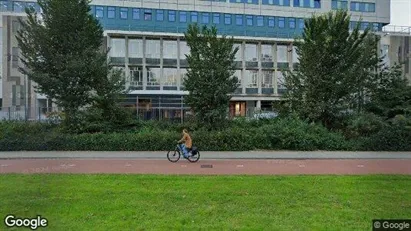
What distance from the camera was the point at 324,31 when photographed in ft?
71.2

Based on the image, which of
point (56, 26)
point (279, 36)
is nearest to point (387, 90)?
point (56, 26)

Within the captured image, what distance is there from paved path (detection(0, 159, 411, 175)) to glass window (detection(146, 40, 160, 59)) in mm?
33182

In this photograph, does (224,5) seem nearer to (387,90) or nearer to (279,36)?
(279,36)

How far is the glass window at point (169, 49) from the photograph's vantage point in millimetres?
48000

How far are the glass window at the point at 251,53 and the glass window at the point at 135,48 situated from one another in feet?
50.9

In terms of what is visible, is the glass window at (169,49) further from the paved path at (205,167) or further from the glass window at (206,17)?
the paved path at (205,167)

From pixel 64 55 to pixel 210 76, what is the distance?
9.08 meters

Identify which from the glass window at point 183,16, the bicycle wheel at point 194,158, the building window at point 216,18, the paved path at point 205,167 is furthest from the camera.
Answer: the building window at point 216,18

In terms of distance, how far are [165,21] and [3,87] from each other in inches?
965

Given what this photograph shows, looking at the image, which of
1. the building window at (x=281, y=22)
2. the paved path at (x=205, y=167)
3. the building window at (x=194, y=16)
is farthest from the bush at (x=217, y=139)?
the building window at (x=281, y=22)

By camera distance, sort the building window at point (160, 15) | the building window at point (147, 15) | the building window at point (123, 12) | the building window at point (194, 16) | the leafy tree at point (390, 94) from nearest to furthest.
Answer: the leafy tree at point (390, 94) < the building window at point (123, 12) < the building window at point (147, 15) < the building window at point (160, 15) < the building window at point (194, 16)

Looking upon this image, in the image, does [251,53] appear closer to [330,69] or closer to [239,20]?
[239,20]

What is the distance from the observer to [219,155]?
58.2 ft

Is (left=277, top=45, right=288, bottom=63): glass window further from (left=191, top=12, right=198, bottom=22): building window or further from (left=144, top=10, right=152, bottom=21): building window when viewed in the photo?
(left=144, top=10, right=152, bottom=21): building window
